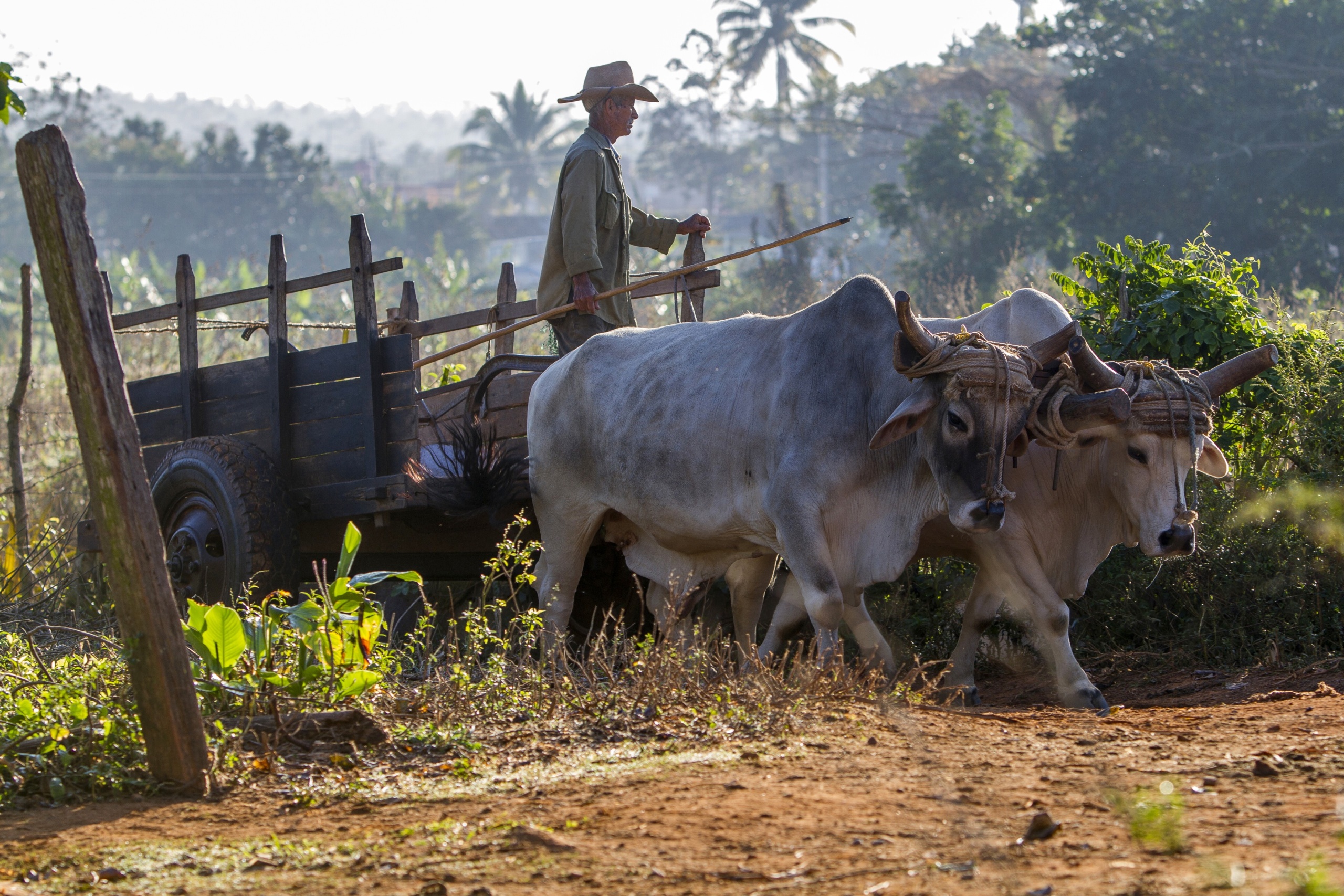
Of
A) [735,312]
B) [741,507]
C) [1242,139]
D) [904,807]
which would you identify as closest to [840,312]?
[741,507]

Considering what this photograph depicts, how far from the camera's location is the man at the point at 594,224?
6.23 m

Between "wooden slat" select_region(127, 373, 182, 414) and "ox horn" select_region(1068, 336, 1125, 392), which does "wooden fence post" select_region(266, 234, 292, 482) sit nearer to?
"wooden slat" select_region(127, 373, 182, 414)

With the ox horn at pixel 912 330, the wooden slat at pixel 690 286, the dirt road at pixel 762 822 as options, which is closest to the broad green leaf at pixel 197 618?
the dirt road at pixel 762 822

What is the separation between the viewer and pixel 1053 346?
16.0ft

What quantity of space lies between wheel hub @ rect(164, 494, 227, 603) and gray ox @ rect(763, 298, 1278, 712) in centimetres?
240

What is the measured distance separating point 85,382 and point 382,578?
1.16 m

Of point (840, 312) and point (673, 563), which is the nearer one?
point (840, 312)

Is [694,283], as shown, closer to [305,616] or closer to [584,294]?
[584,294]

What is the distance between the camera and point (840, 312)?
201 inches

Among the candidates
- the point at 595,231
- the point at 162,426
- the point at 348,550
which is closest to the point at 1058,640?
the point at 348,550

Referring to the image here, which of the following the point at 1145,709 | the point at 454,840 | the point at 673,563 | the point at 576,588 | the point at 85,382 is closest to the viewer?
the point at 454,840

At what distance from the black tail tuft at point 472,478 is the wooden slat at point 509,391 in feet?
1.15

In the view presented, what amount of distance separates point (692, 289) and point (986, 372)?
2.37 m

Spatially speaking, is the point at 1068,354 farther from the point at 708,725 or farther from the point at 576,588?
the point at 576,588
